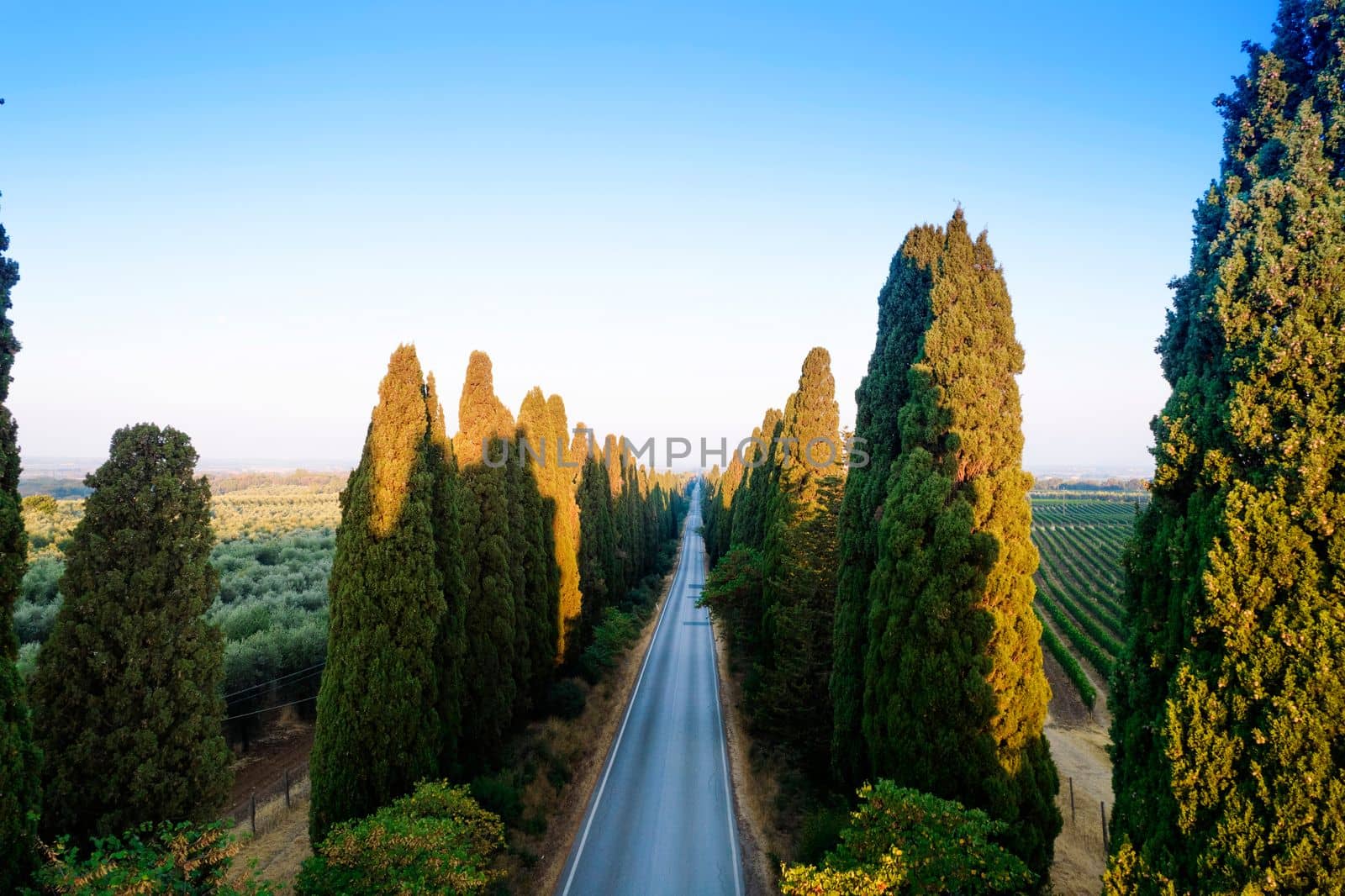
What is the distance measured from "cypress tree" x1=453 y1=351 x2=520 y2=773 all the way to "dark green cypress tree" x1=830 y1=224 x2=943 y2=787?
9267 millimetres

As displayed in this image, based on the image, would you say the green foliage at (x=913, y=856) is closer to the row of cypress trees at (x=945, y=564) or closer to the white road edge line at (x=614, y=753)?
the row of cypress trees at (x=945, y=564)

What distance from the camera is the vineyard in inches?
1219

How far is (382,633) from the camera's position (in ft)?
41.1

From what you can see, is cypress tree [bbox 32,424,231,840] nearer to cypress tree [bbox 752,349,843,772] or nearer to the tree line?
the tree line

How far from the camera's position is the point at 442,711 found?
14992 mm

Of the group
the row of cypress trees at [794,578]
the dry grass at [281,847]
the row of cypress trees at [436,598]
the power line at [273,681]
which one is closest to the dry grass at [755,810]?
the row of cypress trees at [794,578]

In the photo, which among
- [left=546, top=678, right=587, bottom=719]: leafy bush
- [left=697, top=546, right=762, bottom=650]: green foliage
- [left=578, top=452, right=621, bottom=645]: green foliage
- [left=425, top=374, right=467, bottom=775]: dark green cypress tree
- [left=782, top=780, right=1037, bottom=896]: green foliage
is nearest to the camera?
[left=782, top=780, right=1037, bottom=896]: green foliage

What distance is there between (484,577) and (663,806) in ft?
26.3

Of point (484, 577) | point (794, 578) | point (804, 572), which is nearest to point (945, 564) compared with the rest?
point (804, 572)

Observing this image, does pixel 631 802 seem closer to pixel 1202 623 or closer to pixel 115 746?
pixel 115 746

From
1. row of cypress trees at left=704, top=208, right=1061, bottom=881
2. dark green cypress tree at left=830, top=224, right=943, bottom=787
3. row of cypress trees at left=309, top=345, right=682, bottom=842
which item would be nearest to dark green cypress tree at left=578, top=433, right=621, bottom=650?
row of cypress trees at left=309, top=345, right=682, bottom=842

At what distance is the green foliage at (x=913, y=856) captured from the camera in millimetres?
7199

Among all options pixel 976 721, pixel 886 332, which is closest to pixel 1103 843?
pixel 976 721

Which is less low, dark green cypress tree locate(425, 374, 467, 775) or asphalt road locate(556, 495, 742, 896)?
dark green cypress tree locate(425, 374, 467, 775)
